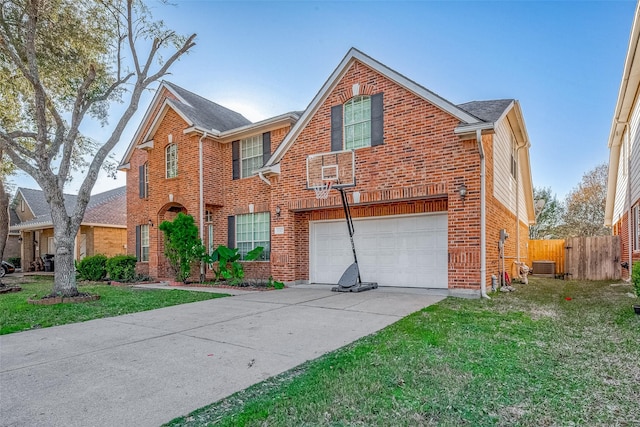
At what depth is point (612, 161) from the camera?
50.5 ft

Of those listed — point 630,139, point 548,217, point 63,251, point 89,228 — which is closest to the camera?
point 63,251

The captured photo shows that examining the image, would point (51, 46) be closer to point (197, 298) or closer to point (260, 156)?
point (260, 156)

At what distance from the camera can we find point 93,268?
15.6 m

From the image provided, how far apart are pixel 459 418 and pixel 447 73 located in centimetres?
1397

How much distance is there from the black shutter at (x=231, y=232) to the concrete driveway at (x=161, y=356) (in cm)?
562

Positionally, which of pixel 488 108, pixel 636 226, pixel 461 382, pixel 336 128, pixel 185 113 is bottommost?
pixel 461 382

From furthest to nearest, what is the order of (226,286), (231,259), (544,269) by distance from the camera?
1. (544,269)
2. (231,259)
3. (226,286)

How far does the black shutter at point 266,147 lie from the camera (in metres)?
12.8

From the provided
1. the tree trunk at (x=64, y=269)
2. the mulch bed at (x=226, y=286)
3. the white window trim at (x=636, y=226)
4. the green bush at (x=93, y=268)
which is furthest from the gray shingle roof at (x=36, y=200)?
the white window trim at (x=636, y=226)

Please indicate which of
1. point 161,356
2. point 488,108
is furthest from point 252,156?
point 161,356

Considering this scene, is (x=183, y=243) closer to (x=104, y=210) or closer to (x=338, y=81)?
(x=338, y=81)

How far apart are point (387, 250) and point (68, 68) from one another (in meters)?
11.3

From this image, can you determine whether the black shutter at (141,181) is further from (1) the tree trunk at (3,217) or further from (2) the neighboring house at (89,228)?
(2) the neighboring house at (89,228)

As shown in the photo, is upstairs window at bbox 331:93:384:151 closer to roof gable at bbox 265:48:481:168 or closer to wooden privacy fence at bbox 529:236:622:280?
roof gable at bbox 265:48:481:168
